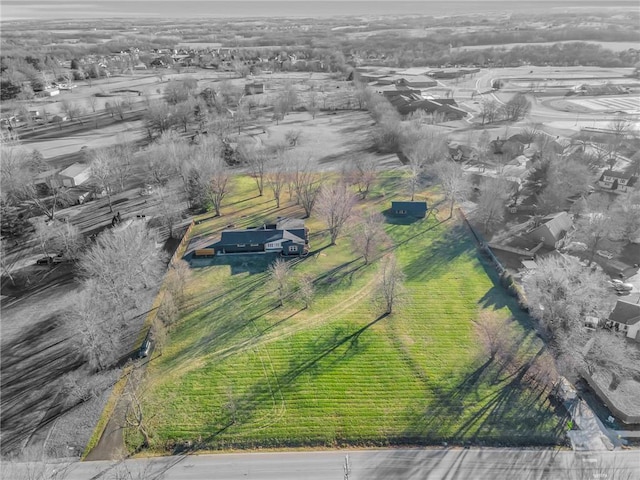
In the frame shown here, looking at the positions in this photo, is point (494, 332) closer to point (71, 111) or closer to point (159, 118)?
point (159, 118)

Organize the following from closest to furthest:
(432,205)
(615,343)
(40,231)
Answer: (615,343), (40,231), (432,205)

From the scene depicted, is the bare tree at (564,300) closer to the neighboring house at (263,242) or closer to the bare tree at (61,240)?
the neighboring house at (263,242)

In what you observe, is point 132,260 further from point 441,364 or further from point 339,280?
point 441,364

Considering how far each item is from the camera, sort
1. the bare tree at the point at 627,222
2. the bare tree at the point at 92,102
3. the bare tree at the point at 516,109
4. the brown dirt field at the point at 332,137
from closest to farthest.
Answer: the bare tree at the point at 627,222, the brown dirt field at the point at 332,137, the bare tree at the point at 516,109, the bare tree at the point at 92,102

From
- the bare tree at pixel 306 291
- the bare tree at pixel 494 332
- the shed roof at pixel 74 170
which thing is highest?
the shed roof at pixel 74 170

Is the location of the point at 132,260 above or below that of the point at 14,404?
above

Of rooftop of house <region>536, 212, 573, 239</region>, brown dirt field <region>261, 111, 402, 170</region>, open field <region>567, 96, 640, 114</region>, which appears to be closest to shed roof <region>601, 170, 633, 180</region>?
rooftop of house <region>536, 212, 573, 239</region>

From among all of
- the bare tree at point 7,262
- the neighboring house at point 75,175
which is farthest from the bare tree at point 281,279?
the neighboring house at point 75,175

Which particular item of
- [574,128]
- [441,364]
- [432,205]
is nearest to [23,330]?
[441,364]
